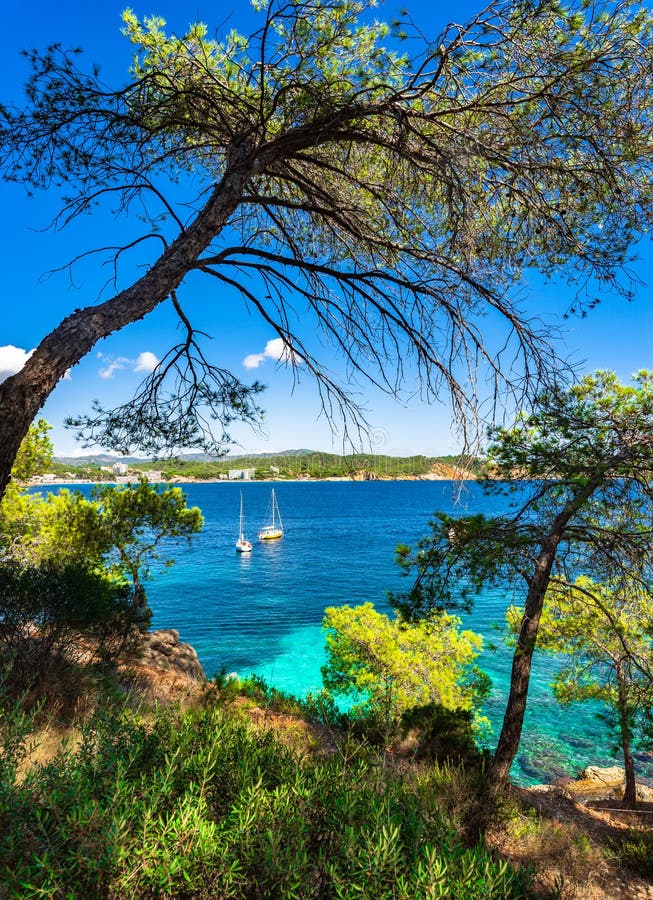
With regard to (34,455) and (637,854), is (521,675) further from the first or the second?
(34,455)

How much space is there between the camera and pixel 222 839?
160 centimetres

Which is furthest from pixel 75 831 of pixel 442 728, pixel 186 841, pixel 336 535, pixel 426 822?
Answer: pixel 336 535

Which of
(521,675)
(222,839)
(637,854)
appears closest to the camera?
(222,839)

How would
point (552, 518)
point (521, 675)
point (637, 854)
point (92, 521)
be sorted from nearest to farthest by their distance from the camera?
point (637, 854)
point (521, 675)
point (552, 518)
point (92, 521)

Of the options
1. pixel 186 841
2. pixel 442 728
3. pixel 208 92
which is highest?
pixel 208 92

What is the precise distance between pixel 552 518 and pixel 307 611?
2784 centimetres

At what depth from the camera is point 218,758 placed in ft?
6.84

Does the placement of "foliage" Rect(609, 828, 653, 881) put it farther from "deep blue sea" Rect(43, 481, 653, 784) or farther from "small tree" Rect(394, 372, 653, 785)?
"small tree" Rect(394, 372, 653, 785)

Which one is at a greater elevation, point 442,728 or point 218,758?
point 218,758

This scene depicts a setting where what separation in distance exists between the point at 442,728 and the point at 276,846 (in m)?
9.45

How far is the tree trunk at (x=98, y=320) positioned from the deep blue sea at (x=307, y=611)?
9.03 ft

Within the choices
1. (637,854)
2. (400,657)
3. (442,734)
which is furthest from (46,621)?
(400,657)

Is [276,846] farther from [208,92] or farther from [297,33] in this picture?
[208,92]

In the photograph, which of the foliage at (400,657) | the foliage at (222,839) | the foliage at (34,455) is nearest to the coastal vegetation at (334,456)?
the foliage at (222,839)
